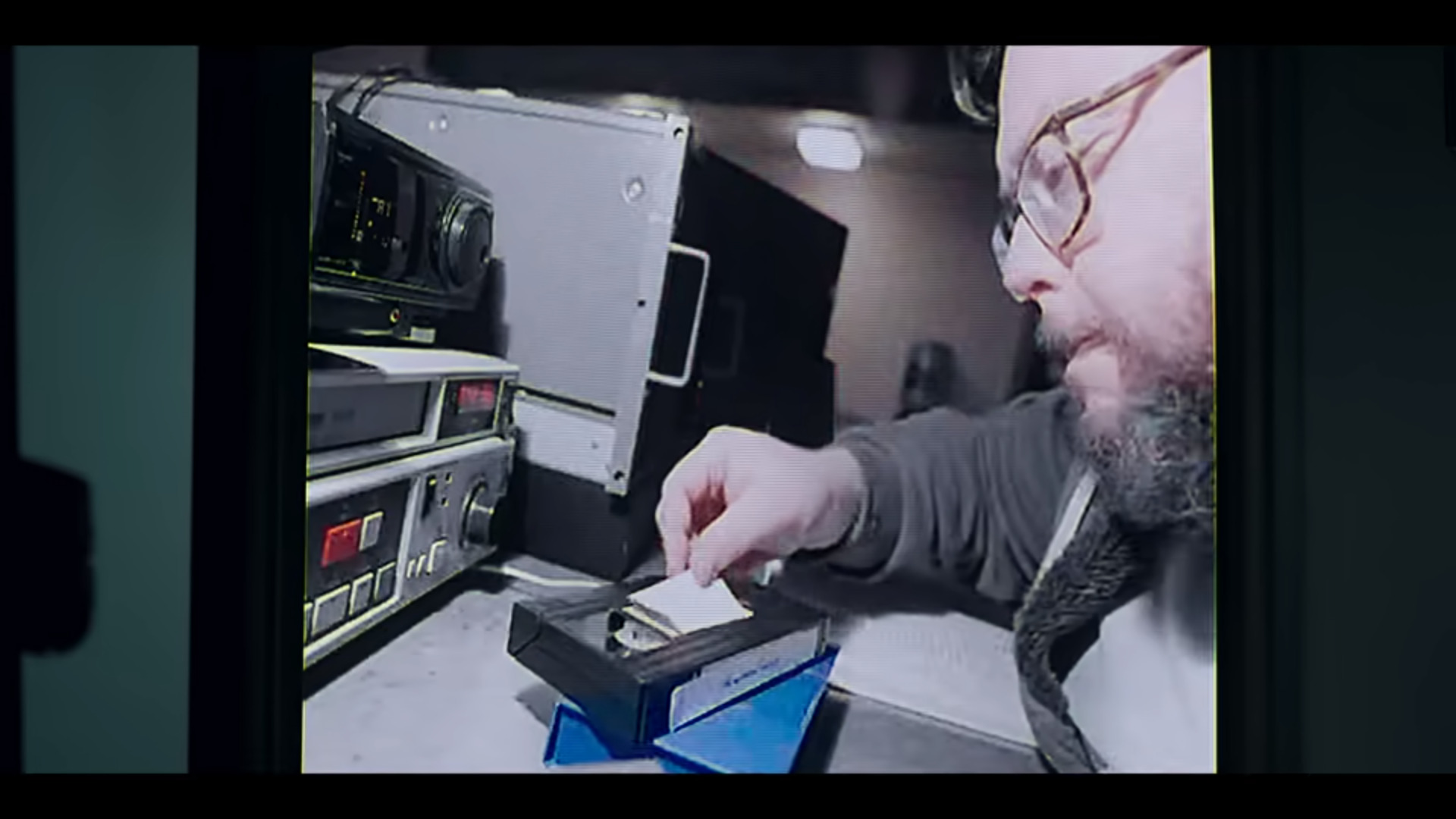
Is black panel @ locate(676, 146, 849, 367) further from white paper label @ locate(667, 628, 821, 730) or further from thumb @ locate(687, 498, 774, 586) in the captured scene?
white paper label @ locate(667, 628, 821, 730)

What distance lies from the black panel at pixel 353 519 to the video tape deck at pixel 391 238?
0.19 meters

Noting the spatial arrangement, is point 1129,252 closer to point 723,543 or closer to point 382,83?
point 723,543

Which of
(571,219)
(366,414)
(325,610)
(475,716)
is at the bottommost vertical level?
(475,716)

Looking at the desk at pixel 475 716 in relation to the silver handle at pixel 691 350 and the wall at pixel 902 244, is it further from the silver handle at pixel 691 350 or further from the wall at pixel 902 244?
the wall at pixel 902 244

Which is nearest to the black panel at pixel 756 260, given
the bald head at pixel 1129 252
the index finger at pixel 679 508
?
the index finger at pixel 679 508

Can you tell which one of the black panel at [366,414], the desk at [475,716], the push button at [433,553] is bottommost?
the desk at [475,716]

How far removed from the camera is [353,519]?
1.48 metres

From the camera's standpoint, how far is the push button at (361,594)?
1.50m

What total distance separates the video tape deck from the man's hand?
1.11 ft

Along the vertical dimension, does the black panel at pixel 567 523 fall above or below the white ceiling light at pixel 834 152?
below
